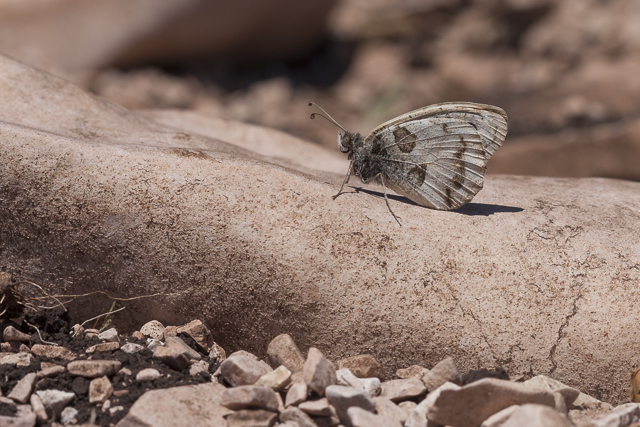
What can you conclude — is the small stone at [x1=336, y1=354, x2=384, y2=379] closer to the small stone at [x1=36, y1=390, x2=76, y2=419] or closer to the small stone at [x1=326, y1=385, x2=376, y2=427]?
the small stone at [x1=326, y1=385, x2=376, y2=427]

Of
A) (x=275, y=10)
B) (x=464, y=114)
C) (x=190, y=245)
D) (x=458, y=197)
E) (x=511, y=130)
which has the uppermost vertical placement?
(x=275, y=10)

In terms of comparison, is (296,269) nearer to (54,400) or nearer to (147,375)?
(147,375)

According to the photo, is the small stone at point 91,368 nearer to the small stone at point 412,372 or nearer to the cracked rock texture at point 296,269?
the cracked rock texture at point 296,269

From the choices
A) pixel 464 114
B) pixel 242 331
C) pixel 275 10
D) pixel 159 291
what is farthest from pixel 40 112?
pixel 275 10

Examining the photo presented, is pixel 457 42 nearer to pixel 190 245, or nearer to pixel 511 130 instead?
pixel 511 130

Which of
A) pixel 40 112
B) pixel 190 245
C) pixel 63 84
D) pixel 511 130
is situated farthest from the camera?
pixel 511 130

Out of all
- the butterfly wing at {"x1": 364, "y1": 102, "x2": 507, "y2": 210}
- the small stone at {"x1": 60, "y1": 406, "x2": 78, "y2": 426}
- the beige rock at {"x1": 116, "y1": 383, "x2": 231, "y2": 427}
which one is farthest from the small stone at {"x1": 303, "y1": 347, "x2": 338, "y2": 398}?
the butterfly wing at {"x1": 364, "y1": 102, "x2": 507, "y2": 210}
